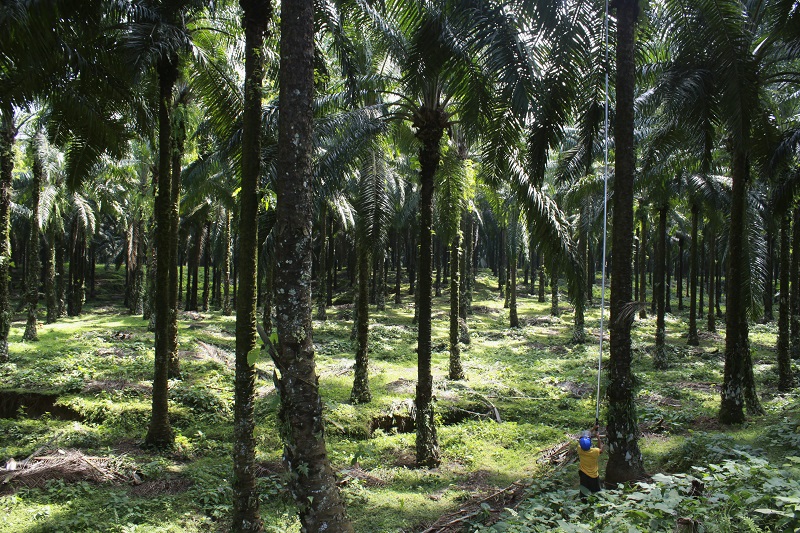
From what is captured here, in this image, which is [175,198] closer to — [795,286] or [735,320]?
[735,320]

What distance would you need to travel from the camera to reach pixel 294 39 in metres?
4.87

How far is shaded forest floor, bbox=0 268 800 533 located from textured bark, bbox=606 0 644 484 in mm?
944

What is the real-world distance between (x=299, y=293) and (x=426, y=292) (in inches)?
223

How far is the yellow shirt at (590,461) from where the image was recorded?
265 inches

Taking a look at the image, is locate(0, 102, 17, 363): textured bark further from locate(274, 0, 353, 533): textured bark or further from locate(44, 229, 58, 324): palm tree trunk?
locate(274, 0, 353, 533): textured bark

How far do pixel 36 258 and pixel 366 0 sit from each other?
17233 millimetres

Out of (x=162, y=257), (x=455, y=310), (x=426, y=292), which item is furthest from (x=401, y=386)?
(x=162, y=257)

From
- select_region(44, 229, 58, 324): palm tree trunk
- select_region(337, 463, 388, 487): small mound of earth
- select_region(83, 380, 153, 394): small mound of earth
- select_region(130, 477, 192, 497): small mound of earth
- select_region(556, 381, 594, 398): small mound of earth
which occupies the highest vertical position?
select_region(44, 229, 58, 324): palm tree trunk

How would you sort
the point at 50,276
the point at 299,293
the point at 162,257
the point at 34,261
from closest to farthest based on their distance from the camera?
1. the point at 299,293
2. the point at 162,257
3. the point at 34,261
4. the point at 50,276

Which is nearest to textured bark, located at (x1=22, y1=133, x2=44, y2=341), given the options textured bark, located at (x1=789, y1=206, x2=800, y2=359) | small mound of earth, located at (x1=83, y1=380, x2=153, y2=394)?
small mound of earth, located at (x1=83, y1=380, x2=153, y2=394)

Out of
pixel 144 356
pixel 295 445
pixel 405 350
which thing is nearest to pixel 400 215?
pixel 405 350

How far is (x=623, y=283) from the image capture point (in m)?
7.70

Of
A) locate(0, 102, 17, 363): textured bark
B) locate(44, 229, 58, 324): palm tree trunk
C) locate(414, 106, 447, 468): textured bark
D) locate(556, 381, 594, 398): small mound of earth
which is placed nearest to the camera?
locate(414, 106, 447, 468): textured bark

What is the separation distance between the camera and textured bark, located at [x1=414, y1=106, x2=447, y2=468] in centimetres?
1013
